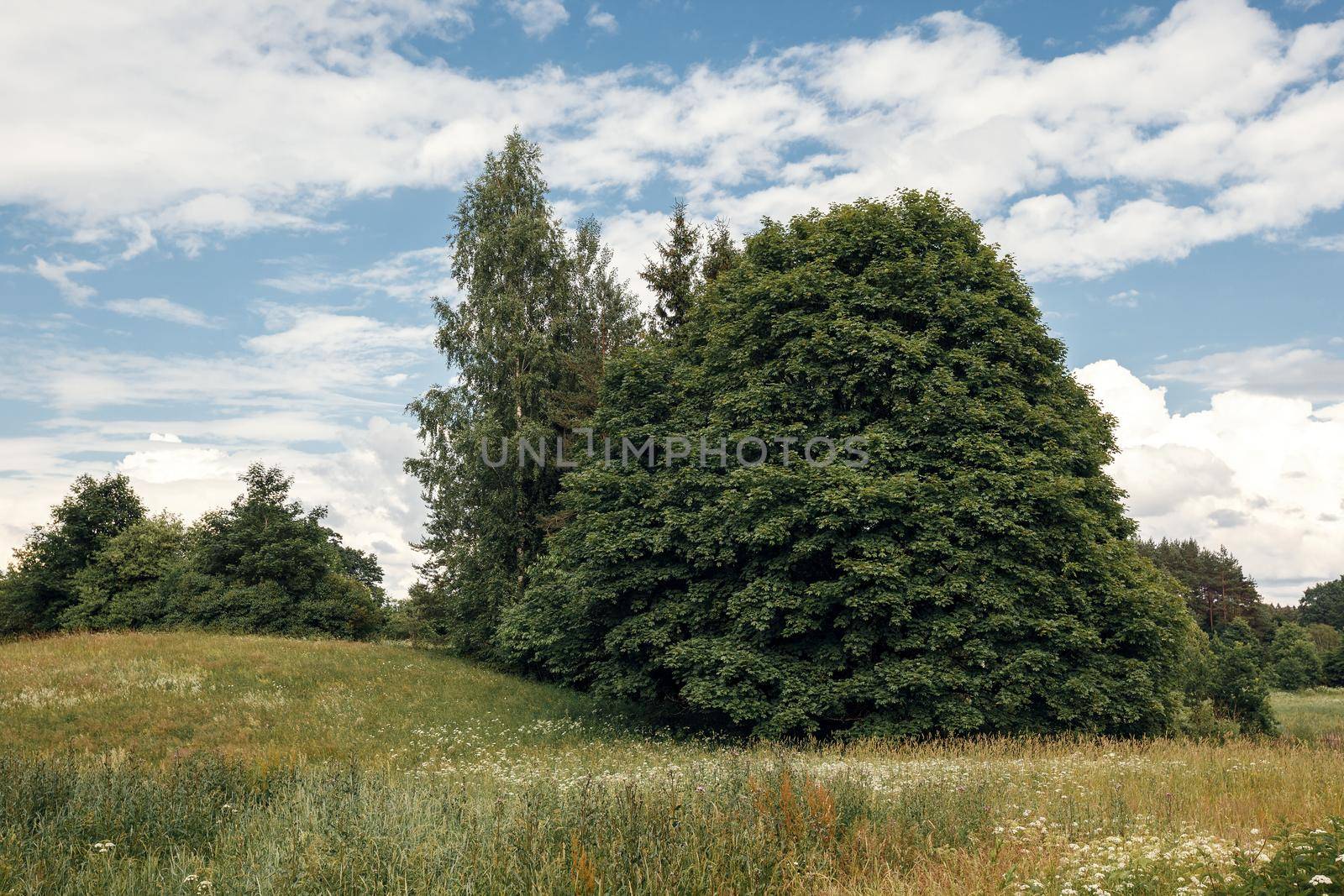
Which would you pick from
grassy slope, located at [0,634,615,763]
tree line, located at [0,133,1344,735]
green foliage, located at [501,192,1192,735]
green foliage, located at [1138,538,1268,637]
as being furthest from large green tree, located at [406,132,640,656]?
green foliage, located at [1138,538,1268,637]

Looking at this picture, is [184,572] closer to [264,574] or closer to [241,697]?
[264,574]

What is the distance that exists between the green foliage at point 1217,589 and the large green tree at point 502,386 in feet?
290

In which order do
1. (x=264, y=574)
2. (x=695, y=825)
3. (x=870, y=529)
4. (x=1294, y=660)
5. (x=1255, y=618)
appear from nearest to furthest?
(x=695, y=825) → (x=870, y=529) → (x=264, y=574) → (x=1294, y=660) → (x=1255, y=618)

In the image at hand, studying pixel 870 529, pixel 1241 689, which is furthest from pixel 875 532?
pixel 1241 689

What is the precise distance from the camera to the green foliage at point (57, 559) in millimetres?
55375

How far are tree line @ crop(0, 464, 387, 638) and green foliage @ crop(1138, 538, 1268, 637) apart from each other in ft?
303

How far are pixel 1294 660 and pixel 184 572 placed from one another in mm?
96113

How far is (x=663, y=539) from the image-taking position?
21.7m

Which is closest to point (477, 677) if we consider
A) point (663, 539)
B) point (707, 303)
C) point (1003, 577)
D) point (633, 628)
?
point (633, 628)

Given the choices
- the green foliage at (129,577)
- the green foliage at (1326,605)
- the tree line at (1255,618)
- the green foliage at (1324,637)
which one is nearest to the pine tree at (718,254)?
the green foliage at (129,577)

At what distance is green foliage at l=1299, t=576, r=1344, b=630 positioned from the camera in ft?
384

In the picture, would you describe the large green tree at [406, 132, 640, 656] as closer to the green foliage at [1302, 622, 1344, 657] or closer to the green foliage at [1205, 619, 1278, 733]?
the green foliage at [1205, 619, 1278, 733]

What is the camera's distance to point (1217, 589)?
9969cm

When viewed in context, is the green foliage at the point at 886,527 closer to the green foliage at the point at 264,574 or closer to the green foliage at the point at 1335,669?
the green foliage at the point at 264,574
